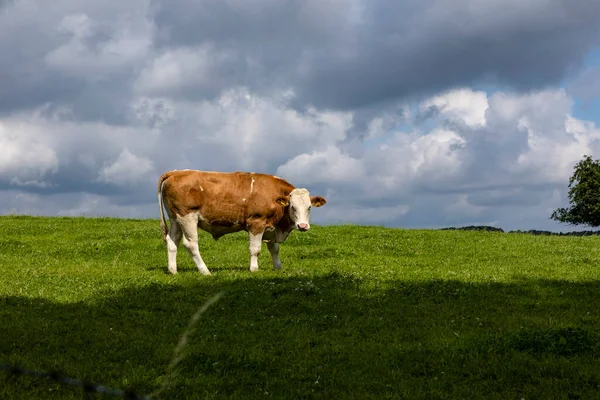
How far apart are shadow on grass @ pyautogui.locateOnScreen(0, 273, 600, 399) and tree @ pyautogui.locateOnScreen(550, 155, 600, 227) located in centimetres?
5255

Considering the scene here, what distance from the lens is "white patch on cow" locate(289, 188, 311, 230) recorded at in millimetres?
20844

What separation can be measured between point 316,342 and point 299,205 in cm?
875

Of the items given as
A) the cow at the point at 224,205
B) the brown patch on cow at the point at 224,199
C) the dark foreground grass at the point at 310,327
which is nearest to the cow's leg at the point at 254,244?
the cow at the point at 224,205

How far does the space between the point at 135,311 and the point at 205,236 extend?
58.5ft

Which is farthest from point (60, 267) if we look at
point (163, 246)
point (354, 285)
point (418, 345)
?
point (418, 345)

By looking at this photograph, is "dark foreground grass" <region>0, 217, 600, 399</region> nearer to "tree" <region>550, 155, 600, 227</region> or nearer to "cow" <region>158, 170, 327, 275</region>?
"cow" <region>158, 170, 327, 275</region>

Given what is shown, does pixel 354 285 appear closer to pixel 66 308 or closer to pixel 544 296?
pixel 544 296

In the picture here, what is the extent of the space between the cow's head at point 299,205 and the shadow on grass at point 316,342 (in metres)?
3.49

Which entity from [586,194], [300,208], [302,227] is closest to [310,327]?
[302,227]

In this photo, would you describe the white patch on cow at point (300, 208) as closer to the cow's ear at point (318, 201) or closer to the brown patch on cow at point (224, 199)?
the brown patch on cow at point (224, 199)

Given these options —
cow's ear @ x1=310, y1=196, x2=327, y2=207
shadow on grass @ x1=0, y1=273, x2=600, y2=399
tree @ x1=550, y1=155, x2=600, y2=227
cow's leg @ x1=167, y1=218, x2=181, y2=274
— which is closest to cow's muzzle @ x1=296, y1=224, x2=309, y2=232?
cow's ear @ x1=310, y1=196, x2=327, y2=207

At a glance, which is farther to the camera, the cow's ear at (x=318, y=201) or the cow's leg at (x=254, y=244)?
the cow's ear at (x=318, y=201)

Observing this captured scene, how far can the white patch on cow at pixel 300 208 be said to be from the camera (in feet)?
68.4

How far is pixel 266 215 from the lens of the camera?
69.2 ft
